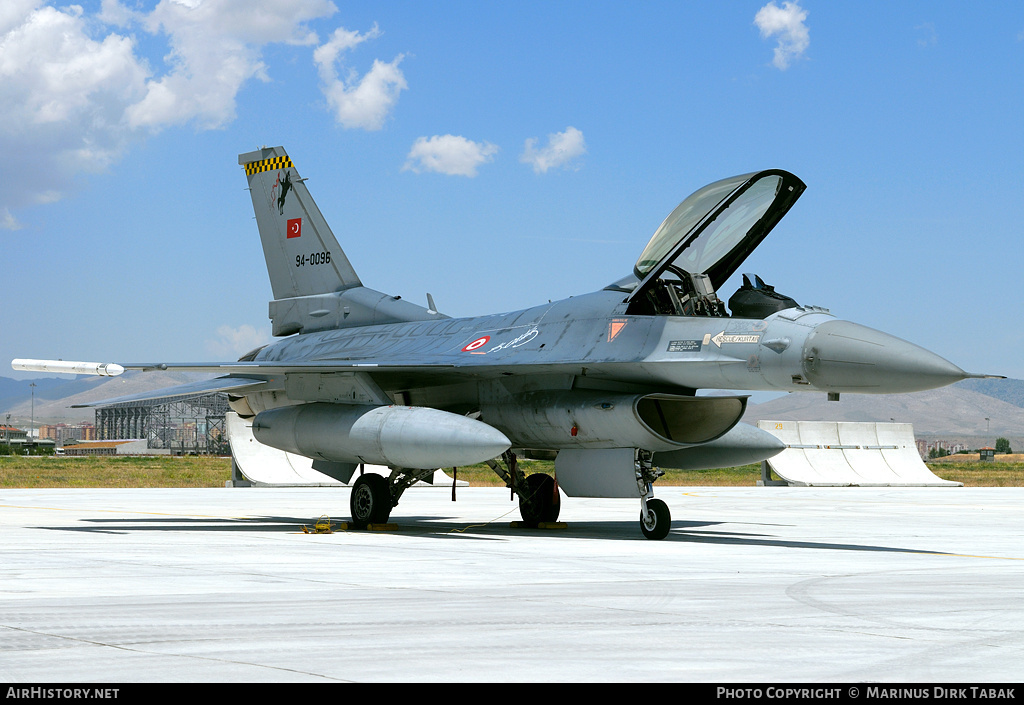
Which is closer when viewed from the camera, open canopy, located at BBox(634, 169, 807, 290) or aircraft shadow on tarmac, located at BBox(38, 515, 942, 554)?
open canopy, located at BBox(634, 169, 807, 290)

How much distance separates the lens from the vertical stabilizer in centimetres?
1827

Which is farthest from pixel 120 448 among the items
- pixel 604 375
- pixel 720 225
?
pixel 720 225

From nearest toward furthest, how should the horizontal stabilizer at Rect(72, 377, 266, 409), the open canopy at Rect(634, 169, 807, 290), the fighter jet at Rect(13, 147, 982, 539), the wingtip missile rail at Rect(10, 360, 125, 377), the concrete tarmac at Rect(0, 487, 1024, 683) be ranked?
1. the concrete tarmac at Rect(0, 487, 1024, 683)
2. the fighter jet at Rect(13, 147, 982, 539)
3. the open canopy at Rect(634, 169, 807, 290)
4. the wingtip missile rail at Rect(10, 360, 125, 377)
5. the horizontal stabilizer at Rect(72, 377, 266, 409)

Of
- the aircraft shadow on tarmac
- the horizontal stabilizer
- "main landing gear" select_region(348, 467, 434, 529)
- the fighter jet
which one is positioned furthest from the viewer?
the horizontal stabilizer

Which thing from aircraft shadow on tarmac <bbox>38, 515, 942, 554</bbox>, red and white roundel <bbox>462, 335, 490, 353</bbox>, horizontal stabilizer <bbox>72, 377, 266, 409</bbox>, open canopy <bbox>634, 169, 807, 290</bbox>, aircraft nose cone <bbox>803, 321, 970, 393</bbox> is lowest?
aircraft shadow on tarmac <bbox>38, 515, 942, 554</bbox>

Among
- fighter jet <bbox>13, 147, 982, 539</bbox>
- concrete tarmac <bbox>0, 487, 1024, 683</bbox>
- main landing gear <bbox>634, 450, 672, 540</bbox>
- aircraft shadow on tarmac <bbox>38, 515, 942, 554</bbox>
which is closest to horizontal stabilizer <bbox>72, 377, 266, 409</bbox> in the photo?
fighter jet <bbox>13, 147, 982, 539</bbox>

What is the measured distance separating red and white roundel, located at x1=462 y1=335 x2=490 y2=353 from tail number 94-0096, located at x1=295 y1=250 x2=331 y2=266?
4.38 meters

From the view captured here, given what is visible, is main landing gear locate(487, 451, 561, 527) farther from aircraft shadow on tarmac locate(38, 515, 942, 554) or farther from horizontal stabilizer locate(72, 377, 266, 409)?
Result: horizontal stabilizer locate(72, 377, 266, 409)

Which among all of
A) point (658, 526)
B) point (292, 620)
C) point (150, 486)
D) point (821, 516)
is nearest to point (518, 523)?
point (658, 526)

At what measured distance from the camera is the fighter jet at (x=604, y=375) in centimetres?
1180

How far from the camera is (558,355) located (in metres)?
13.6

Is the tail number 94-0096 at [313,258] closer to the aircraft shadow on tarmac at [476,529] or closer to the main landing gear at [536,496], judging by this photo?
the aircraft shadow on tarmac at [476,529]

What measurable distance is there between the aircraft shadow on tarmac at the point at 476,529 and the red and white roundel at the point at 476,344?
7.85 ft

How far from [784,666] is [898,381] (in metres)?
6.63
